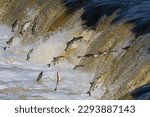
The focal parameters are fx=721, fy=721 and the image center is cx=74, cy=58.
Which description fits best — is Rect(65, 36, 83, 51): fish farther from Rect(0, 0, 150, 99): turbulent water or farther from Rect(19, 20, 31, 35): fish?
Rect(19, 20, 31, 35): fish

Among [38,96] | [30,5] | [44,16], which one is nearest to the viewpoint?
[38,96]

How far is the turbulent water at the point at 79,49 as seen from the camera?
17078mm

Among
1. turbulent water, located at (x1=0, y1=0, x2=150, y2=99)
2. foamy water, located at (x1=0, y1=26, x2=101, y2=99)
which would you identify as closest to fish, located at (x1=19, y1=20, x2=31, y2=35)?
turbulent water, located at (x1=0, y1=0, x2=150, y2=99)

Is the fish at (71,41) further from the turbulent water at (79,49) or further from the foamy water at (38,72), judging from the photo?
the foamy water at (38,72)

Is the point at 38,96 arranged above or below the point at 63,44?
below

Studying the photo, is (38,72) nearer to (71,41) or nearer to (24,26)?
(71,41)

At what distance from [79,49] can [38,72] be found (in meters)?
1.65

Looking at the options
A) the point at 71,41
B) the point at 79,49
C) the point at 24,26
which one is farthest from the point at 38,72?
the point at 24,26

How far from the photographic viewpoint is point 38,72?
64.0 feet

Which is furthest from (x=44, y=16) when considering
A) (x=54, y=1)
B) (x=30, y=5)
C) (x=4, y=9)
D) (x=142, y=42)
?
(x=142, y=42)

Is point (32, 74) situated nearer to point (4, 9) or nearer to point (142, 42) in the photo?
point (142, 42)

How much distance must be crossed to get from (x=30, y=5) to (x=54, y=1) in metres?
1.96

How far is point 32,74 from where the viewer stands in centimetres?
1927

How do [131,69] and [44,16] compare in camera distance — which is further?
[44,16]
